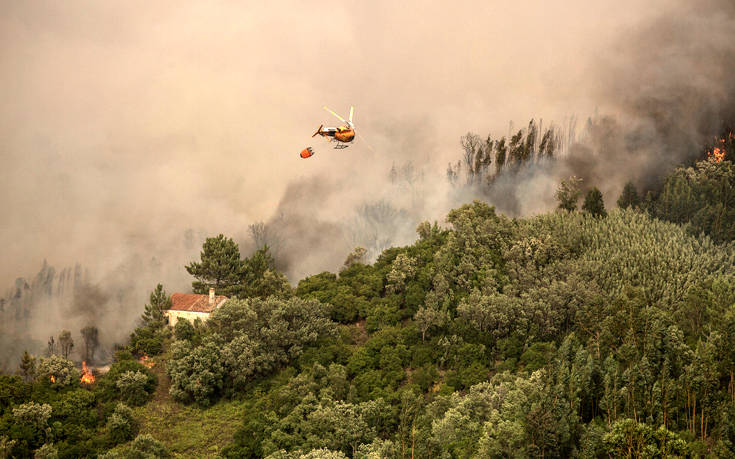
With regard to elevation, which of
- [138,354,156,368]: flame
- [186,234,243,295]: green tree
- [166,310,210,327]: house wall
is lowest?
[138,354,156,368]: flame

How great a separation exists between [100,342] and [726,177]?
81778 millimetres

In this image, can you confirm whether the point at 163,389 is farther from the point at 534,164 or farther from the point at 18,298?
the point at 534,164

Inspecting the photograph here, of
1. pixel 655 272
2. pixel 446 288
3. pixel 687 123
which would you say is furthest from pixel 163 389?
pixel 687 123

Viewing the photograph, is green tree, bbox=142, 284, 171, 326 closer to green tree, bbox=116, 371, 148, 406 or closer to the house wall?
the house wall

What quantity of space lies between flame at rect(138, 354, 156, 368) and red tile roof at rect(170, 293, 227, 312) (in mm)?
9471

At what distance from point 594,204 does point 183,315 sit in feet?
162

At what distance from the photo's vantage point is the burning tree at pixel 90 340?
10544cm

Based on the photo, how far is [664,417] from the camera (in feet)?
172

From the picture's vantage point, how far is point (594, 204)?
306 feet

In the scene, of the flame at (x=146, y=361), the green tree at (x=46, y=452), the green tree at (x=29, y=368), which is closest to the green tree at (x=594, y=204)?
the flame at (x=146, y=361)

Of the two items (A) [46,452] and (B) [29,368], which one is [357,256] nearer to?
(B) [29,368]

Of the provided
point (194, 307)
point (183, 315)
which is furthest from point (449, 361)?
point (183, 315)

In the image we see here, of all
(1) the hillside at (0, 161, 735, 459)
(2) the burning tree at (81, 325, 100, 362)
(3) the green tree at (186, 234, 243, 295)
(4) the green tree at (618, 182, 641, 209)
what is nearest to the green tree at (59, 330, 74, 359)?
(2) the burning tree at (81, 325, 100, 362)

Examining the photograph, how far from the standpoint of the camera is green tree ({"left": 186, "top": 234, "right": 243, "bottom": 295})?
301 ft
